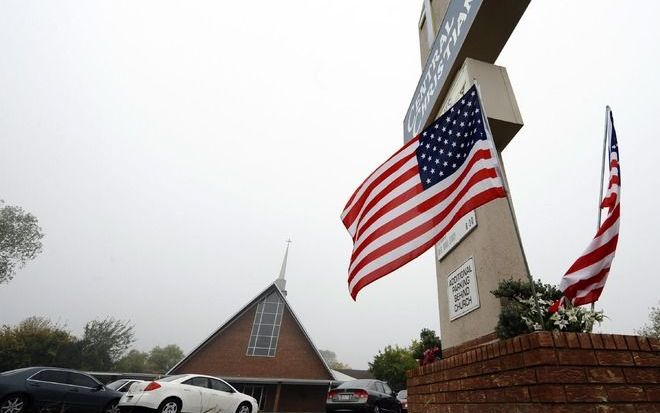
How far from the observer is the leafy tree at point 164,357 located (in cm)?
7364

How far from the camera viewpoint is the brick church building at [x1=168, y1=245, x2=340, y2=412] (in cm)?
2333

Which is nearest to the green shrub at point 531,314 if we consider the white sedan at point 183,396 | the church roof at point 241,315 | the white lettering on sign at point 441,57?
the white lettering on sign at point 441,57

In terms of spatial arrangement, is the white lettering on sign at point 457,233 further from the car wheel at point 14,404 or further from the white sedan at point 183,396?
the car wheel at point 14,404

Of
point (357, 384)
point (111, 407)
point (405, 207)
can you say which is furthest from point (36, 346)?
point (405, 207)

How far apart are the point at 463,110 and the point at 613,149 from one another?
1.53 meters

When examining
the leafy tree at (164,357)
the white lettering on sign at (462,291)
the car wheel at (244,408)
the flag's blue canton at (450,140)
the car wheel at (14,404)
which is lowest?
the car wheel at (14,404)

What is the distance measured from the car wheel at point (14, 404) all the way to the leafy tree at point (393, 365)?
2521cm

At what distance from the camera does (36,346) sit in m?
31.2

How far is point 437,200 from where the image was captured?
3.75 metres

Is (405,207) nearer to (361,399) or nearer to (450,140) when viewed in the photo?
(450,140)

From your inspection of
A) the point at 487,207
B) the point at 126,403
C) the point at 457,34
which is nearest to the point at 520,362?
the point at 487,207

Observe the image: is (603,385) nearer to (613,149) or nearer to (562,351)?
(562,351)

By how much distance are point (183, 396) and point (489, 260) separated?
952 centimetres

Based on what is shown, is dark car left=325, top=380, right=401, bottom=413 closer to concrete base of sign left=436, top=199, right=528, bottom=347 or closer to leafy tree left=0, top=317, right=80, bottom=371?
concrete base of sign left=436, top=199, right=528, bottom=347
